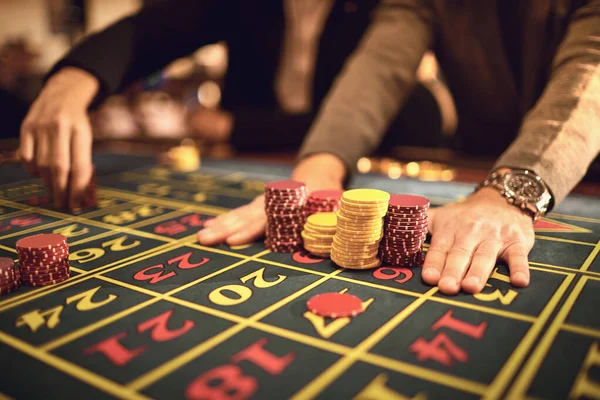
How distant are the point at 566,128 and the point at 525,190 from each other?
11.0 inches

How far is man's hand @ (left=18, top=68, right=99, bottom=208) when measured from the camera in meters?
2.06

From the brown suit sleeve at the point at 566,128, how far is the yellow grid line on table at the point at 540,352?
526mm

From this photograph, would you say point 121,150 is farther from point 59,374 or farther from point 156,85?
point 156,85

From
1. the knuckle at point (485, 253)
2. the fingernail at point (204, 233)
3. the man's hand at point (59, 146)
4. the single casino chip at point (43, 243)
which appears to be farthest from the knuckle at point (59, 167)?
the knuckle at point (485, 253)

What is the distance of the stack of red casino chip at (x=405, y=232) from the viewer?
57.7 inches

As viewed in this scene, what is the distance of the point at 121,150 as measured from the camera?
375cm

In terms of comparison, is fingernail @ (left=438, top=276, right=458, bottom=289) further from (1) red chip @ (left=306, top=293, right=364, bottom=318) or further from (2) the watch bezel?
(2) the watch bezel

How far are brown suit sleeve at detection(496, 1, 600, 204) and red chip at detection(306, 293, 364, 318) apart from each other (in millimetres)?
842

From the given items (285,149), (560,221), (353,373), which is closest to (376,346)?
(353,373)

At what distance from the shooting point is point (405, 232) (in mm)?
1472

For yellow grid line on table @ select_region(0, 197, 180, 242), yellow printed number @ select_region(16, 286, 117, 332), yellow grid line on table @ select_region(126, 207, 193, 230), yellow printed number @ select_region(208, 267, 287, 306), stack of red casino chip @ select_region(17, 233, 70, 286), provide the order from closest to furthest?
yellow printed number @ select_region(16, 286, 117, 332) → yellow printed number @ select_region(208, 267, 287, 306) → stack of red casino chip @ select_region(17, 233, 70, 286) → yellow grid line on table @ select_region(0, 197, 180, 242) → yellow grid line on table @ select_region(126, 207, 193, 230)

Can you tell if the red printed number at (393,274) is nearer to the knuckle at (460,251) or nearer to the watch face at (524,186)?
the knuckle at (460,251)

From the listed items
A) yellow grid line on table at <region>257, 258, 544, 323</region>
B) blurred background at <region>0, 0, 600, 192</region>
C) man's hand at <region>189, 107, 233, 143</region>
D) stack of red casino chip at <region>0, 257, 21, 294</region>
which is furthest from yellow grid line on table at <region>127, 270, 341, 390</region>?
man's hand at <region>189, 107, 233, 143</region>

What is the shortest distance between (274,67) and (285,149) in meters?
1.22
